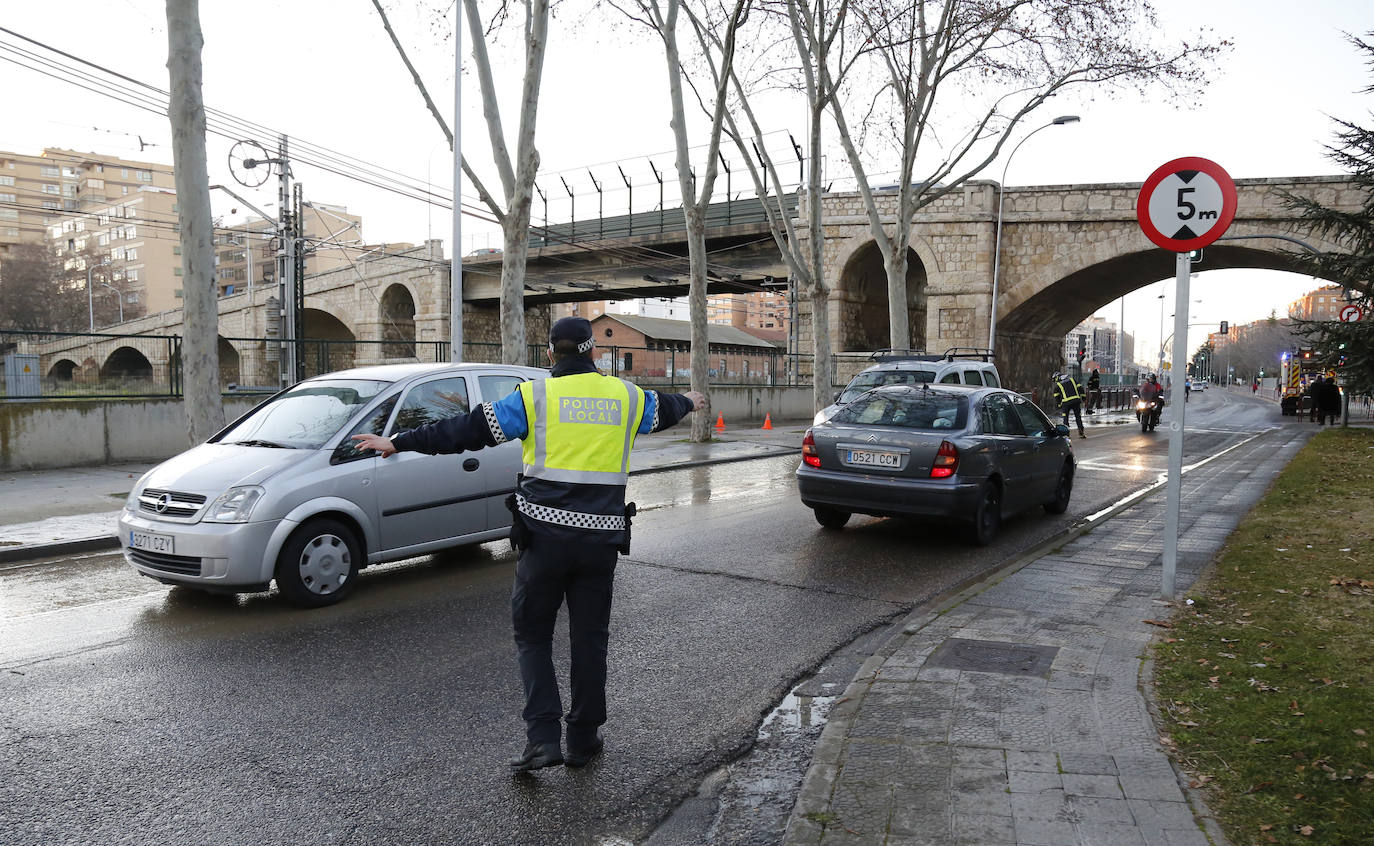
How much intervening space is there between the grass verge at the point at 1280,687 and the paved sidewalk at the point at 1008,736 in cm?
15

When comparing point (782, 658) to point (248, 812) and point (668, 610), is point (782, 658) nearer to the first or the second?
point (668, 610)

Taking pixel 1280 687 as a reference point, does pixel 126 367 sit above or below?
above

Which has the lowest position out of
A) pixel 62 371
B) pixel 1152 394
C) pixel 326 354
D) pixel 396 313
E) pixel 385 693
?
pixel 385 693

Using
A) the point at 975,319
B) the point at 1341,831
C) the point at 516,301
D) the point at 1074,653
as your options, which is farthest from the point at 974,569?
the point at 975,319

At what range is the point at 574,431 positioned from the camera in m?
3.66

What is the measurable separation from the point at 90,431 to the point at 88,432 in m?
0.03

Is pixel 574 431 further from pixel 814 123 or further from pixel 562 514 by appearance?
pixel 814 123

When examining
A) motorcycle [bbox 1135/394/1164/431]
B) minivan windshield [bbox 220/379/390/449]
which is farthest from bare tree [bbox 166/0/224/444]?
motorcycle [bbox 1135/394/1164/431]

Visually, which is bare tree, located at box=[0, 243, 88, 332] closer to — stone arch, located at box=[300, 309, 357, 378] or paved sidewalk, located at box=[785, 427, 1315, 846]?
stone arch, located at box=[300, 309, 357, 378]

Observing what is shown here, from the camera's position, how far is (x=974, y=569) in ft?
24.7

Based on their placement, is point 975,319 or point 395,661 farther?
point 975,319

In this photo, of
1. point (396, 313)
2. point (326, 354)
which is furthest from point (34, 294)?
point (326, 354)

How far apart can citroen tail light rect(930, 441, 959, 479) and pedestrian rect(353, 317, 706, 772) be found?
4866 millimetres

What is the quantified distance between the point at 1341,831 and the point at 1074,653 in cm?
207
